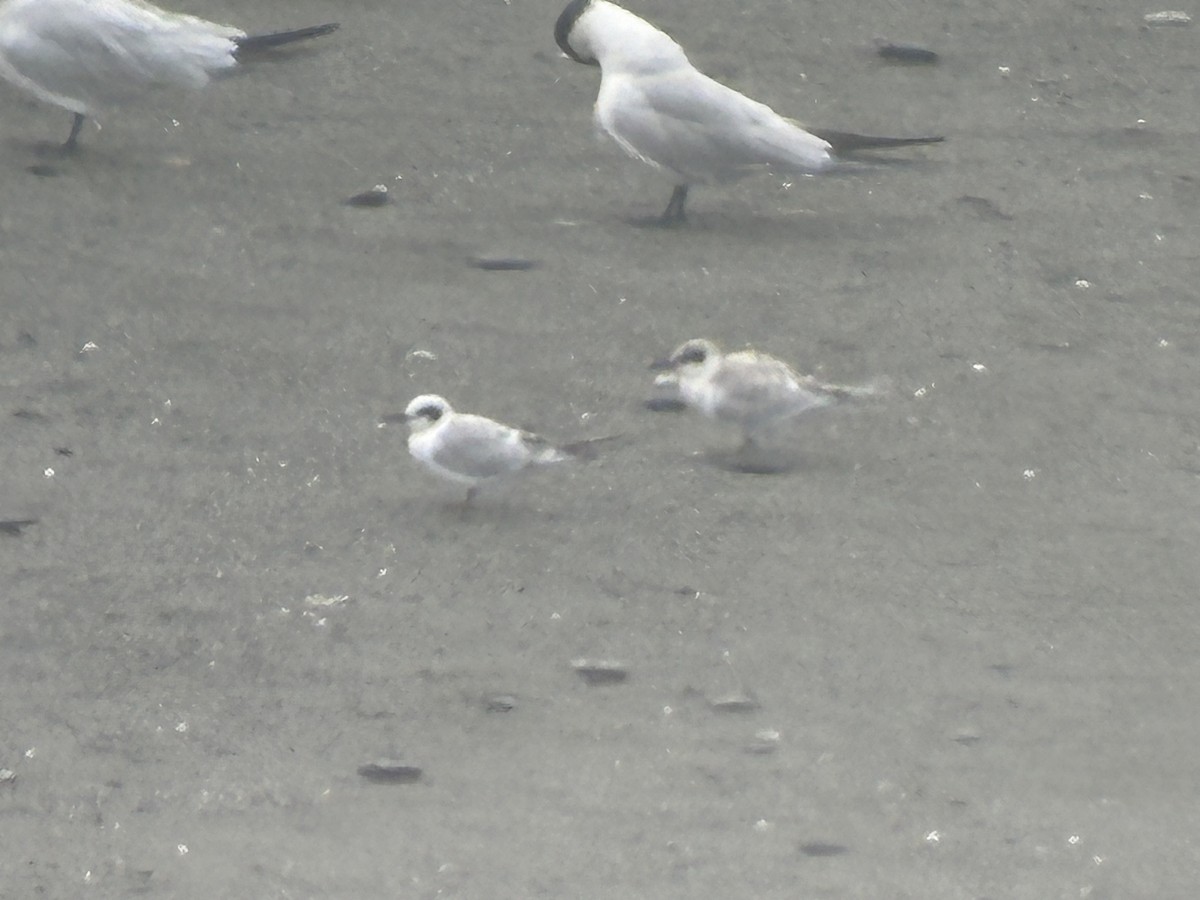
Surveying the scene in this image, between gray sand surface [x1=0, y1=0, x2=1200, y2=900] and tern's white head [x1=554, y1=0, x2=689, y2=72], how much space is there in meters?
0.29

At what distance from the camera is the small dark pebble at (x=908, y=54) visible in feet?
21.0

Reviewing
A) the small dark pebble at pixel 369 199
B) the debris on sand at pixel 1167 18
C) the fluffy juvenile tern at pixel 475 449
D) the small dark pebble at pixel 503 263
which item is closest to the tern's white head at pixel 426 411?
the fluffy juvenile tern at pixel 475 449

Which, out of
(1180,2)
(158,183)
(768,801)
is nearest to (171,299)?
(158,183)

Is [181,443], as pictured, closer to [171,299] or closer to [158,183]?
[171,299]

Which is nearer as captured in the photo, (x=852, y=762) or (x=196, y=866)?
(x=196, y=866)

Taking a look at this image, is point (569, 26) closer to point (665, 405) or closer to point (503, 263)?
point (503, 263)

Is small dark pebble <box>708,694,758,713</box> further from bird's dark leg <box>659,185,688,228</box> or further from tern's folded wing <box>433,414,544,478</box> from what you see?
bird's dark leg <box>659,185,688,228</box>

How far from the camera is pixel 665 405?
4.60 m

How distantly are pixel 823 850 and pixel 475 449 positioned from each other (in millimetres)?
1381

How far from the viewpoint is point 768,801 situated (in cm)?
315

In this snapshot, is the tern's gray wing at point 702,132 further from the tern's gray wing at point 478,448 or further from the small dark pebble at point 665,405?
the tern's gray wing at point 478,448

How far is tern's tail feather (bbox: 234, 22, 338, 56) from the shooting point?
5.88 m

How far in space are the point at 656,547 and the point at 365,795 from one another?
1.04 m

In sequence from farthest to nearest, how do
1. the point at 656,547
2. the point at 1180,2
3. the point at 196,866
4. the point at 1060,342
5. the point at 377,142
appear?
the point at 1180,2 < the point at 377,142 < the point at 1060,342 < the point at 656,547 < the point at 196,866
